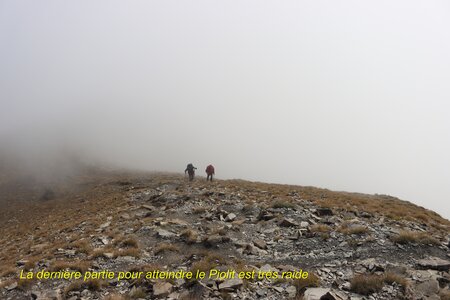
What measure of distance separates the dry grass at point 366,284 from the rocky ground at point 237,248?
0.04 metres

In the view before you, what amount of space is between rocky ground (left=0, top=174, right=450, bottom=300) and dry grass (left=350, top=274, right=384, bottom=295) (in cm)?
4

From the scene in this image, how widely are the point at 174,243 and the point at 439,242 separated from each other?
50.7 feet

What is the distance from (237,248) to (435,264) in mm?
9915

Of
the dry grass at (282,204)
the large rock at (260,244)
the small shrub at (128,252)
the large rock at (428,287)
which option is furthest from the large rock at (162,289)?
the dry grass at (282,204)

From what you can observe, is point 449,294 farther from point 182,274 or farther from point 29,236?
point 29,236

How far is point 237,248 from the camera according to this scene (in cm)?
1838

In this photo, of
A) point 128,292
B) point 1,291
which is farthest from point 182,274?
point 1,291

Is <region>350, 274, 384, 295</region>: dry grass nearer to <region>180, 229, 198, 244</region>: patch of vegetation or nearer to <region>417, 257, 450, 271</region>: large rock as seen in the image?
<region>417, 257, 450, 271</region>: large rock

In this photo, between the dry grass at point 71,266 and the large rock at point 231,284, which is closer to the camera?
the large rock at point 231,284

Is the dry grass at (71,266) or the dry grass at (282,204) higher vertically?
the dry grass at (282,204)

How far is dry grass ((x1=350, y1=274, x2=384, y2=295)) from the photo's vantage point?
500 inches

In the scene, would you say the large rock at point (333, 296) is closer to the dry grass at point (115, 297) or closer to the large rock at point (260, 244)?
the large rock at point (260, 244)

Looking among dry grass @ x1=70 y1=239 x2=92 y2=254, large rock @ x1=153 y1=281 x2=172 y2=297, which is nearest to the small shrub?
dry grass @ x1=70 y1=239 x2=92 y2=254

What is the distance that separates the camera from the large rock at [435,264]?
1470 centimetres
